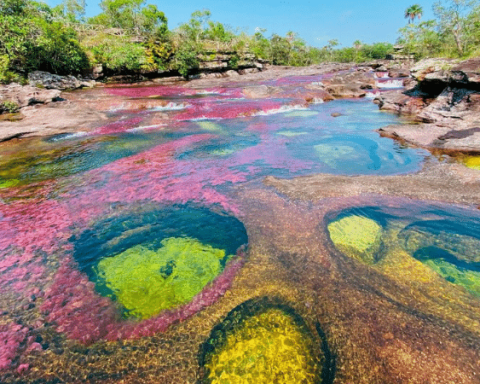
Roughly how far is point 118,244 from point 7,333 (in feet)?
10.0

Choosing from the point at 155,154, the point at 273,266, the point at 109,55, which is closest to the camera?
the point at 273,266

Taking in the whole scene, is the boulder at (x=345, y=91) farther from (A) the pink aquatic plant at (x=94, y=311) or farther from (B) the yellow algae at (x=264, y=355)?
(B) the yellow algae at (x=264, y=355)

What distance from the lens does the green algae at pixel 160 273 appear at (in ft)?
18.6

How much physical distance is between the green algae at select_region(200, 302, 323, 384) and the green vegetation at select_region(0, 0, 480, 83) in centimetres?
3069

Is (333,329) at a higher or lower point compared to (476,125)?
lower

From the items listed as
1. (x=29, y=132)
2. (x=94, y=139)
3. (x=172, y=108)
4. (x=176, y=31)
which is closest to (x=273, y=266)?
(x=94, y=139)

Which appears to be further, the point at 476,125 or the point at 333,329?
the point at 476,125

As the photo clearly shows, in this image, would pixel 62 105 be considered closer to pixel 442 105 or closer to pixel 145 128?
pixel 145 128

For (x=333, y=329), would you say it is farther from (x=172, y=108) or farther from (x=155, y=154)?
(x=172, y=108)

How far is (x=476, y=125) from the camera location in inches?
632

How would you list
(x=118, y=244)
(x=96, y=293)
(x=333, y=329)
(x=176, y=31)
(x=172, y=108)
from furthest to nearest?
(x=176, y=31) → (x=172, y=108) → (x=118, y=244) → (x=96, y=293) → (x=333, y=329)

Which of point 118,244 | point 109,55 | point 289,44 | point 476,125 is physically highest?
point 289,44

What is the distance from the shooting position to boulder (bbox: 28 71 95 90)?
35688mm

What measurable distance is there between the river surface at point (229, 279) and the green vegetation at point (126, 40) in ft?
86.2
